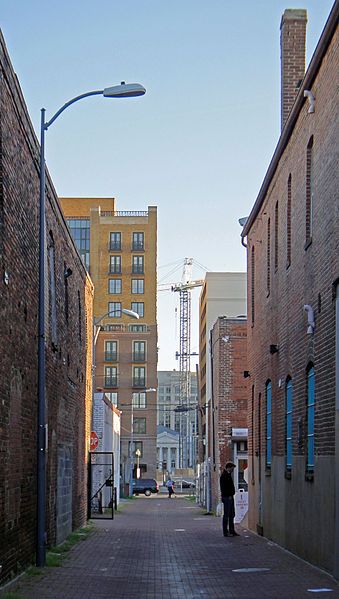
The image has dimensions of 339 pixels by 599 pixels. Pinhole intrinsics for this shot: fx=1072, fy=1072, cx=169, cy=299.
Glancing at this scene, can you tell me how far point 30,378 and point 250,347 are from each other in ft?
49.9

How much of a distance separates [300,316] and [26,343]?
6.02 m

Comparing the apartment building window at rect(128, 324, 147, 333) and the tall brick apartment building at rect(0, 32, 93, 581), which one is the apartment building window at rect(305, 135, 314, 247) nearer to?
the tall brick apartment building at rect(0, 32, 93, 581)

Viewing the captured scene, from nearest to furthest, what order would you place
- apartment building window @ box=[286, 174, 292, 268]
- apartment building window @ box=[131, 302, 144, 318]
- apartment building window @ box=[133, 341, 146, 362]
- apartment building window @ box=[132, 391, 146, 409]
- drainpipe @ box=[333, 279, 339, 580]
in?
1. drainpipe @ box=[333, 279, 339, 580]
2. apartment building window @ box=[286, 174, 292, 268]
3. apartment building window @ box=[133, 341, 146, 362]
4. apartment building window @ box=[132, 391, 146, 409]
5. apartment building window @ box=[131, 302, 144, 318]

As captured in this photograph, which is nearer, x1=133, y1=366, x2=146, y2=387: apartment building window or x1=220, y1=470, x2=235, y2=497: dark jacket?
x1=220, y1=470, x2=235, y2=497: dark jacket

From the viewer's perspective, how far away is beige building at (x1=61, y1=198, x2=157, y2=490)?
10444 cm

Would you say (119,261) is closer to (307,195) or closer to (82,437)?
(82,437)

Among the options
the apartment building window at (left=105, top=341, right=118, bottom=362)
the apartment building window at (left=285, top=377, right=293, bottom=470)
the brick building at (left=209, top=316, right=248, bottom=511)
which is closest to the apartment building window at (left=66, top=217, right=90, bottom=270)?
the apartment building window at (left=105, top=341, right=118, bottom=362)

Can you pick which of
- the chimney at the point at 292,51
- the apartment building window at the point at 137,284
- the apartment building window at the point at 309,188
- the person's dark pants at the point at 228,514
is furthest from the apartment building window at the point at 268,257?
the apartment building window at the point at 137,284

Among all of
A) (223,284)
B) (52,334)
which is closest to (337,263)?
(52,334)

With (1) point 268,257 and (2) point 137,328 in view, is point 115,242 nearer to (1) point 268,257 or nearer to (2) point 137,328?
(2) point 137,328

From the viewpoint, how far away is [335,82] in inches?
640

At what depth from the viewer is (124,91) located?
16.8 metres

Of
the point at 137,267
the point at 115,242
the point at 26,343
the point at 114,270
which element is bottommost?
the point at 26,343

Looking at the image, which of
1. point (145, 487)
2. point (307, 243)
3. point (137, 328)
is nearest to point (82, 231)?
point (137, 328)
